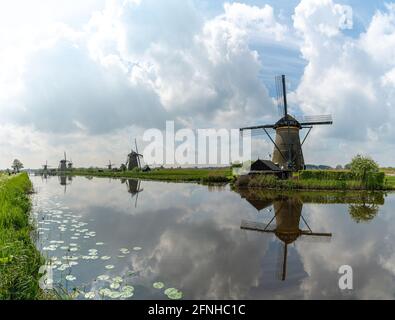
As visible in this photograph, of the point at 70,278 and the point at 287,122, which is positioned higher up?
the point at 287,122

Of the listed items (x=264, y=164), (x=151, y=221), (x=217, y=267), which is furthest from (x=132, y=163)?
(x=217, y=267)

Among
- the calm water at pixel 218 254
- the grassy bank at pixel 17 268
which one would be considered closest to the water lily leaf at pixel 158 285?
the calm water at pixel 218 254

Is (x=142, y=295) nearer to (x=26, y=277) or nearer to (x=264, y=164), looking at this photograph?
(x=26, y=277)

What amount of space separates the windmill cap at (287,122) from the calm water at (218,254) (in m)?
18.1

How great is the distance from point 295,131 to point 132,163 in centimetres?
4467

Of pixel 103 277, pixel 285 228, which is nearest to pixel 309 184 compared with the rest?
pixel 285 228

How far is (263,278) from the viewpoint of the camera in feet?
18.0

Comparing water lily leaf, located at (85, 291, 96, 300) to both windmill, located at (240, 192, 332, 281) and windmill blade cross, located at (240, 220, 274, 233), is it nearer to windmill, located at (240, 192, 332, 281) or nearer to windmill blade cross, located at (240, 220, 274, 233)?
windmill, located at (240, 192, 332, 281)

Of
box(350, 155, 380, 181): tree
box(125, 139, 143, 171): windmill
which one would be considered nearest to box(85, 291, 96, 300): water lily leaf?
box(350, 155, 380, 181): tree

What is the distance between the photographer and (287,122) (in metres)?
29.4

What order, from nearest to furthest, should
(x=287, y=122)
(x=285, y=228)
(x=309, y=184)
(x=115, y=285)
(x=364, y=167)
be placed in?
(x=115, y=285), (x=285, y=228), (x=364, y=167), (x=309, y=184), (x=287, y=122)

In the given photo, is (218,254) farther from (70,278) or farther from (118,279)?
(70,278)

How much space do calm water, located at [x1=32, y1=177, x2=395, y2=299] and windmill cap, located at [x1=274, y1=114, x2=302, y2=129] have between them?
18138 millimetres

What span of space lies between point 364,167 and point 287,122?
861cm
